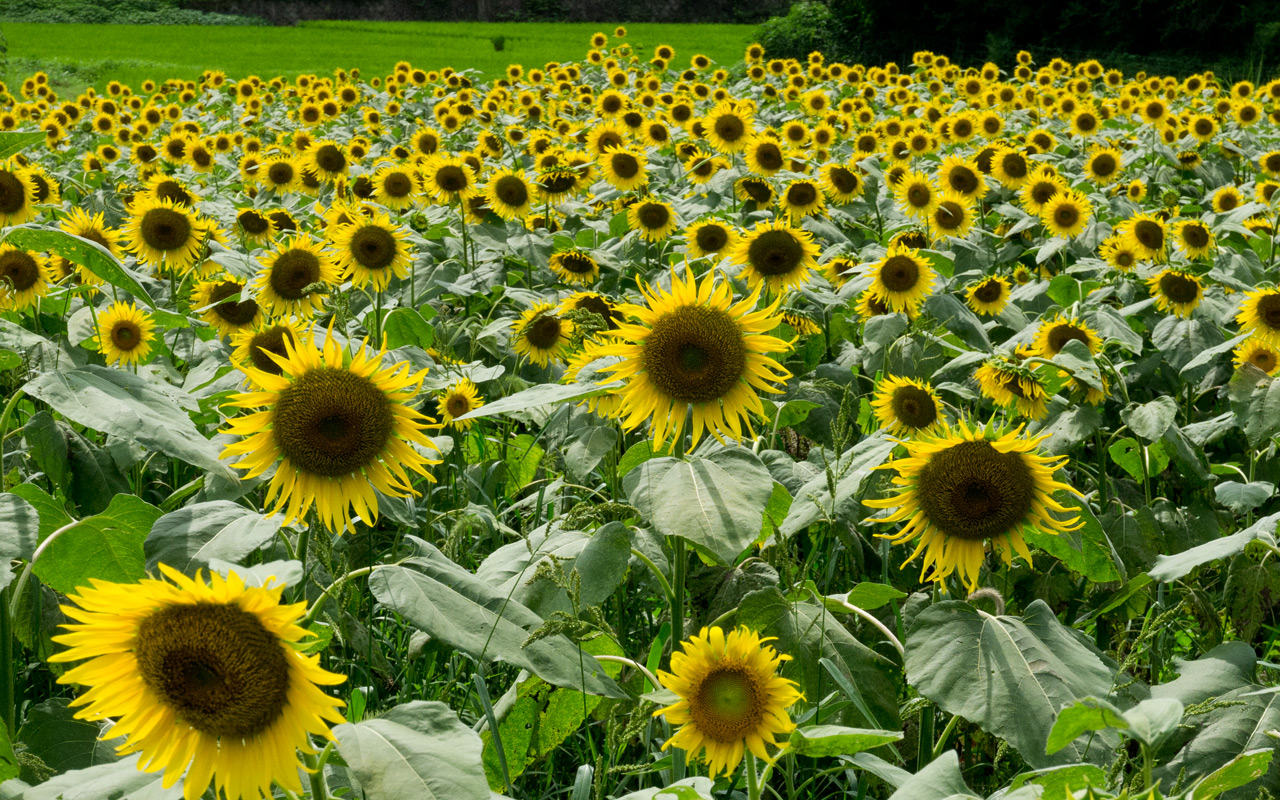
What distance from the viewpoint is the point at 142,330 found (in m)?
3.85

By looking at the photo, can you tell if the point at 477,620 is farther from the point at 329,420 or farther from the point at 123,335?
the point at 123,335

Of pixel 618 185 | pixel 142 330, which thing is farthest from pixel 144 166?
pixel 142 330

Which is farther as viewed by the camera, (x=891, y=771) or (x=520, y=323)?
(x=520, y=323)

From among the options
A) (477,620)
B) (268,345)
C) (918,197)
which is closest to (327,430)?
(477,620)

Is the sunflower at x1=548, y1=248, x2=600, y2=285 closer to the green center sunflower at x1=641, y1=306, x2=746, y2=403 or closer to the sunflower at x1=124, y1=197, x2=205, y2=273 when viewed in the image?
the sunflower at x1=124, y1=197, x2=205, y2=273

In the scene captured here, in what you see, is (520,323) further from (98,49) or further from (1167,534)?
(98,49)

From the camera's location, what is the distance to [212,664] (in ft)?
4.18

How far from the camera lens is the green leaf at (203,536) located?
67.3 inches

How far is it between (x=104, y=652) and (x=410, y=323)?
221cm

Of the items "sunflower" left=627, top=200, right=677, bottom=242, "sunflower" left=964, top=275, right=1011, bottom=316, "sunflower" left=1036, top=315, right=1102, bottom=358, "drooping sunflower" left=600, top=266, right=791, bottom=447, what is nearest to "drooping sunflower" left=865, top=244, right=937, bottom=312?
"sunflower" left=964, top=275, right=1011, bottom=316

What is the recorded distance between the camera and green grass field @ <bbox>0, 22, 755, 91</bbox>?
21.2m

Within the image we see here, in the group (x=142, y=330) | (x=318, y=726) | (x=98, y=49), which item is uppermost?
(x=318, y=726)

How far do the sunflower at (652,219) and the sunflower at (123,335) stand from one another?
2.25 meters

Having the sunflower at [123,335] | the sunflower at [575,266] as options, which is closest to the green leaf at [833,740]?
the sunflower at [123,335]
